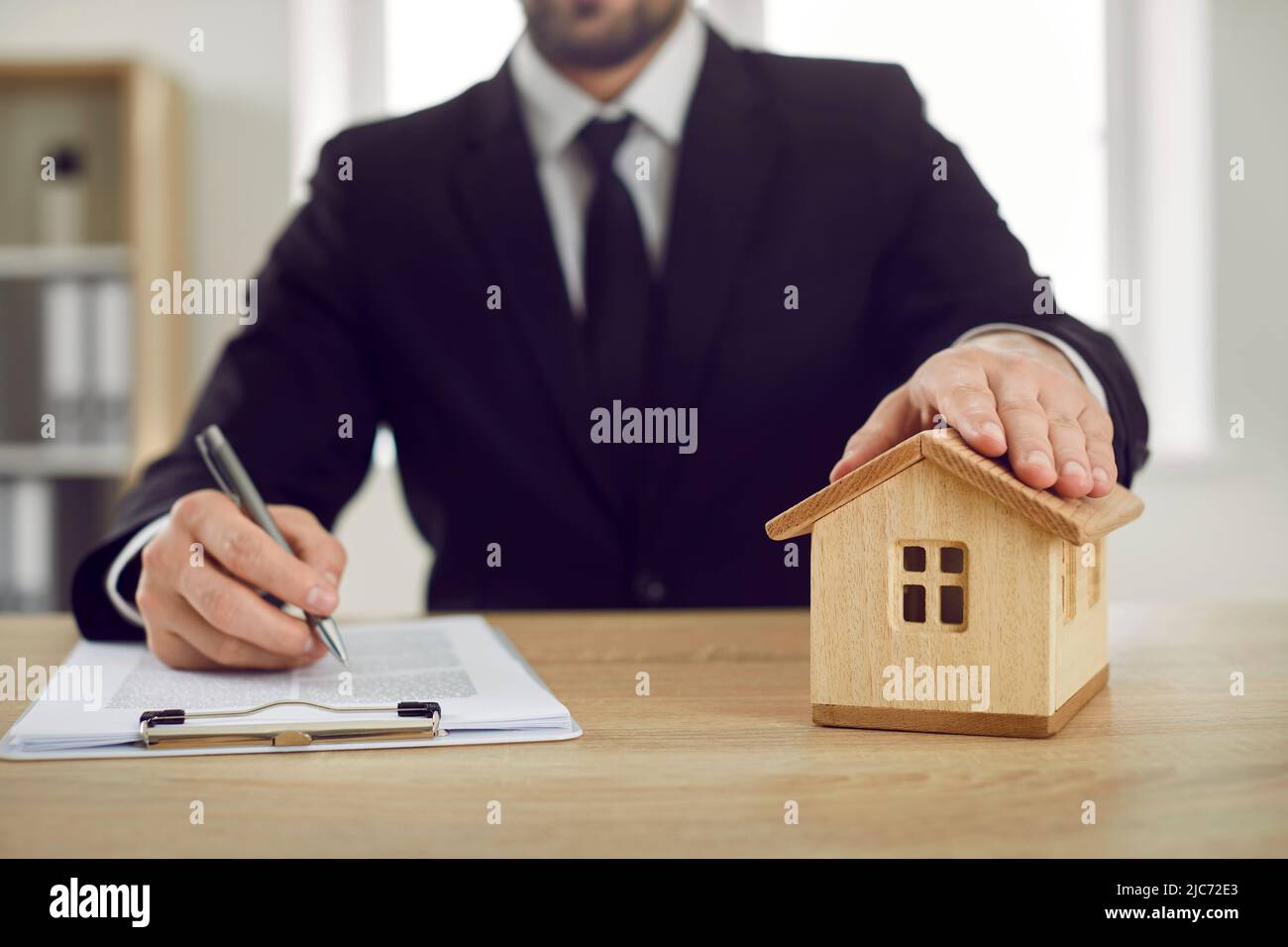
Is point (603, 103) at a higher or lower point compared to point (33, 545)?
higher

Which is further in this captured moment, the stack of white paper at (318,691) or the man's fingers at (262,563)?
the man's fingers at (262,563)

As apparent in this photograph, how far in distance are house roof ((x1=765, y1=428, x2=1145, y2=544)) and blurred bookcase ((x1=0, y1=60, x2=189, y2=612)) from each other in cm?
268

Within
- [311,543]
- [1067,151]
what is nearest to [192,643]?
[311,543]

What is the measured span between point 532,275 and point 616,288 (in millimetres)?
114

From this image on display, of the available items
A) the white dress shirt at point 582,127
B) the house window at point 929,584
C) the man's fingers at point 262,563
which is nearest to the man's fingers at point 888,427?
the house window at point 929,584

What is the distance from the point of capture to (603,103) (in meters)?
1.69

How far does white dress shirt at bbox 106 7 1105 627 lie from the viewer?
164 centimetres

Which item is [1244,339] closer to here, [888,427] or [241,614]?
Result: [888,427]

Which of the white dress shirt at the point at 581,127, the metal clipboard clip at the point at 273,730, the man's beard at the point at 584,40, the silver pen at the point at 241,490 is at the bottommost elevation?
the metal clipboard clip at the point at 273,730

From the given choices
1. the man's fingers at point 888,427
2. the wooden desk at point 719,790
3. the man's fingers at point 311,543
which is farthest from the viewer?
the man's fingers at point 311,543

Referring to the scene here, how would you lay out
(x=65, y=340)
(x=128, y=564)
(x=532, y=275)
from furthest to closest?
(x=65, y=340)
(x=532, y=275)
(x=128, y=564)

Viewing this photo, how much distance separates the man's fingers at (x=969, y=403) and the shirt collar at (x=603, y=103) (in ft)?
3.16

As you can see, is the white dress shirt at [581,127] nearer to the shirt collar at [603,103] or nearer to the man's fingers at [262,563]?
the shirt collar at [603,103]

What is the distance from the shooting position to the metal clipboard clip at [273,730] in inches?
26.1
